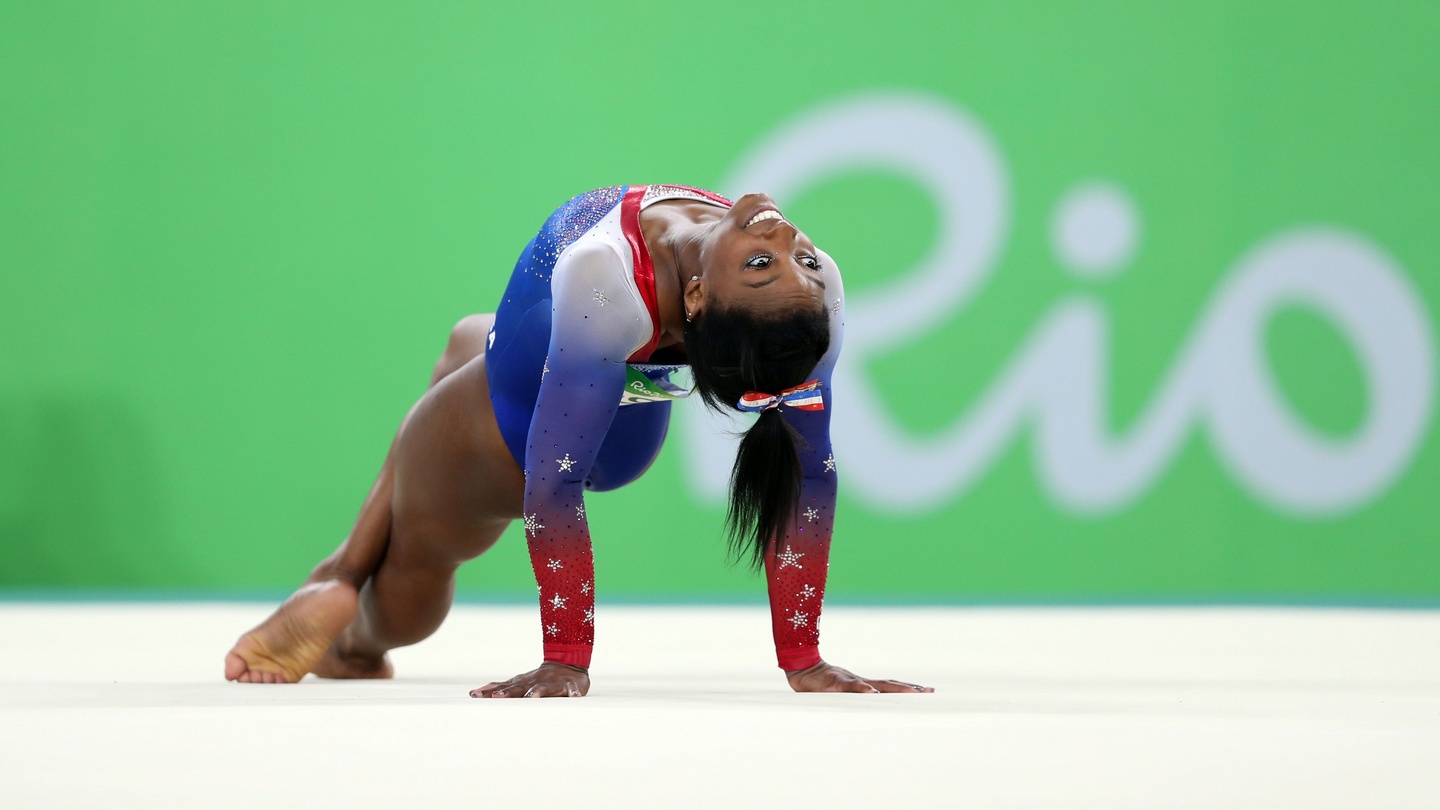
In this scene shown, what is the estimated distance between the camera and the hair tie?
1.97m

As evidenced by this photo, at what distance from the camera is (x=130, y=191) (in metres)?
5.74

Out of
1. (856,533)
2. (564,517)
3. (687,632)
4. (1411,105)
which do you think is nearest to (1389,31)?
(1411,105)

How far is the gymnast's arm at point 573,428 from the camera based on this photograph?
2.01 meters

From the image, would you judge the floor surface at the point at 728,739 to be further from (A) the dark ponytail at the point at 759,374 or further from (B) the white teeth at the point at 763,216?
(B) the white teeth at the point at 763,216

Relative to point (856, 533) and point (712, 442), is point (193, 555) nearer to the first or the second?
point (712, 442)

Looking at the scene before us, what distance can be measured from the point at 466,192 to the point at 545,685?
161 inches

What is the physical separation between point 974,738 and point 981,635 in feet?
7.72

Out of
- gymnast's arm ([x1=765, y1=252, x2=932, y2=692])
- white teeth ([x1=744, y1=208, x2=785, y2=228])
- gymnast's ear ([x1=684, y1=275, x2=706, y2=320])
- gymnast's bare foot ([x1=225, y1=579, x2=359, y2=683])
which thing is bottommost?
gymnast's bare foot ([x1=225, y1=579, x2=359, y2=683])

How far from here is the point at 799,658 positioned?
2.20 metres

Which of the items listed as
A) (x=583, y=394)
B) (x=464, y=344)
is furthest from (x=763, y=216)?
(x=464, y=344)

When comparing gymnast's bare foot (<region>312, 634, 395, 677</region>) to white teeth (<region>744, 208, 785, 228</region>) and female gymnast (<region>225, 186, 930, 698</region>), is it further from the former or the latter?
white teeth (<region>744, 208, 785, 228</region>)

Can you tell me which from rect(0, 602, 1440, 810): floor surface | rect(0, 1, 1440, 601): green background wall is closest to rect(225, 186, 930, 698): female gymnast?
rect(0, 602, 1440, 810): floor surface

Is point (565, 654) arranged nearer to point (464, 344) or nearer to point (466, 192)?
point (464, 344)

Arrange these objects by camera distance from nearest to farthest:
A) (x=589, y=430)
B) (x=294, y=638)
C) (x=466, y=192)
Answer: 1. (x=589, y=430)
2. (x=294, y=638)
3. (x=466, y=192)
